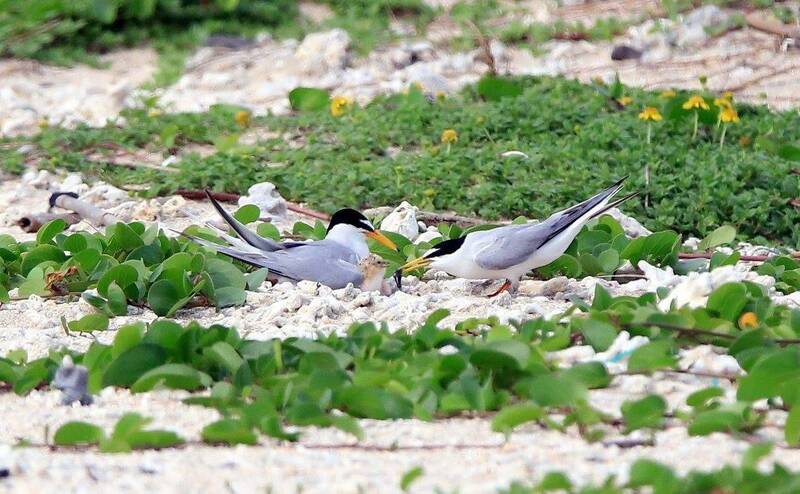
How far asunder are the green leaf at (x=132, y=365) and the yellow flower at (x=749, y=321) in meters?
1.52

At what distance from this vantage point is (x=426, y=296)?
4.51 m

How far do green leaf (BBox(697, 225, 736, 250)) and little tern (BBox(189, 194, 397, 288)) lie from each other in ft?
4.34

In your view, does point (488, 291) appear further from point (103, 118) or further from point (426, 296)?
point (103, 118)

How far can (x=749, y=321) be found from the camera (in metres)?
3.70

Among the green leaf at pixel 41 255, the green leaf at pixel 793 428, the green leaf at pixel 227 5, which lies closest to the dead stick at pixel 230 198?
the green leaf at pixel 41 255

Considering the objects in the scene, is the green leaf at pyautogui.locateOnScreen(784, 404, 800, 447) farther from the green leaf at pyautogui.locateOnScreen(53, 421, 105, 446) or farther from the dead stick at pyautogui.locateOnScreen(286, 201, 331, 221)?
the dead stick at pyautogui.locateOnScreen(286, 201, 331, 221)

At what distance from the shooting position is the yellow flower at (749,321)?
12.1 feet

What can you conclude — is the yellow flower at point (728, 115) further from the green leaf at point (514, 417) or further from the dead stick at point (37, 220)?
the green leaf at point (514, 417)

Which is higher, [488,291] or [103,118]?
[488,291]

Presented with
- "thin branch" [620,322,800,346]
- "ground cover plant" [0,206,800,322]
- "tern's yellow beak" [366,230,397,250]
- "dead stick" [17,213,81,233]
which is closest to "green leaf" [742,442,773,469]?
"thin branch" [620,322,800,346]

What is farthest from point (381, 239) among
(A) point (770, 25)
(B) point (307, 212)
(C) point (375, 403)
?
(A) point (770, 25)

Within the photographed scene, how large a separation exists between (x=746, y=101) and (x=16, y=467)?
5996 mm

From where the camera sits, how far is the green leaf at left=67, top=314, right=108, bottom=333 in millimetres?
4074

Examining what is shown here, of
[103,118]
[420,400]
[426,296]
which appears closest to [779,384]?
[420,400]
